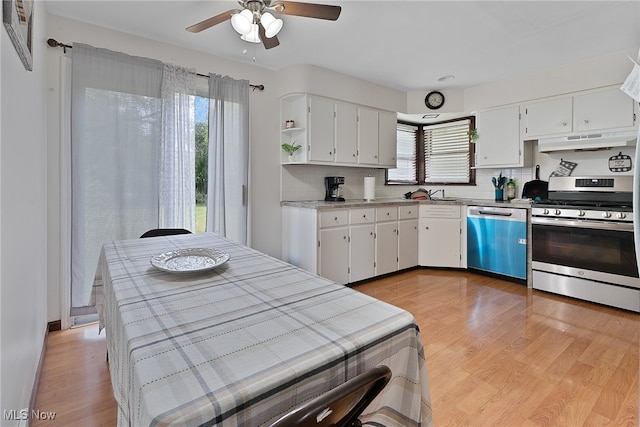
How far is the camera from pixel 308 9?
182cm

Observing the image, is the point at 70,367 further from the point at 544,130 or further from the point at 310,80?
the point at 544,130

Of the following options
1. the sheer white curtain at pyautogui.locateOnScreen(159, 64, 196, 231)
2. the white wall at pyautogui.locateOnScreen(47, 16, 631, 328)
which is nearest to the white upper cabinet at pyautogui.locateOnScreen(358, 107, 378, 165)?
the white wall at pyautogui.locateOnScreen(47, 16, 631, 328)

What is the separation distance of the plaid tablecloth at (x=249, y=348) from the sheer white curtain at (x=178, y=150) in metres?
1.69

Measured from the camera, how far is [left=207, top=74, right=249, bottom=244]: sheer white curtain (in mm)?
3035

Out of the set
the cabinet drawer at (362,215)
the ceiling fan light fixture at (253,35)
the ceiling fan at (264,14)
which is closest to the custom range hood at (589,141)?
the cabinet drawer at (362,215)

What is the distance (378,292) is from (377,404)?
2.65 m

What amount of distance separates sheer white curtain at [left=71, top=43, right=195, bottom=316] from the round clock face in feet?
10.00

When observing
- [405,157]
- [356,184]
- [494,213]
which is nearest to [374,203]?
[356,184]

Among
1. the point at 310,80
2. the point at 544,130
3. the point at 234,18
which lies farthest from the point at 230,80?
the point at 544,130

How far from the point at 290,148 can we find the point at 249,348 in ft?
9.84

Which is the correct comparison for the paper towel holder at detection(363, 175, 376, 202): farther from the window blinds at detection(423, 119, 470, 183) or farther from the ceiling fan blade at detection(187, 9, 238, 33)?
the ceiling fan blade at detection(187, 9, 238, 33)

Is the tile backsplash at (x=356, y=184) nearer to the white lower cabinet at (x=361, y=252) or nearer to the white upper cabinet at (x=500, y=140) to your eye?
the white upper cabinet at (x=500, y=140)

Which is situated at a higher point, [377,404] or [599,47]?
[599,47]

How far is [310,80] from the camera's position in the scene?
3.42 m
